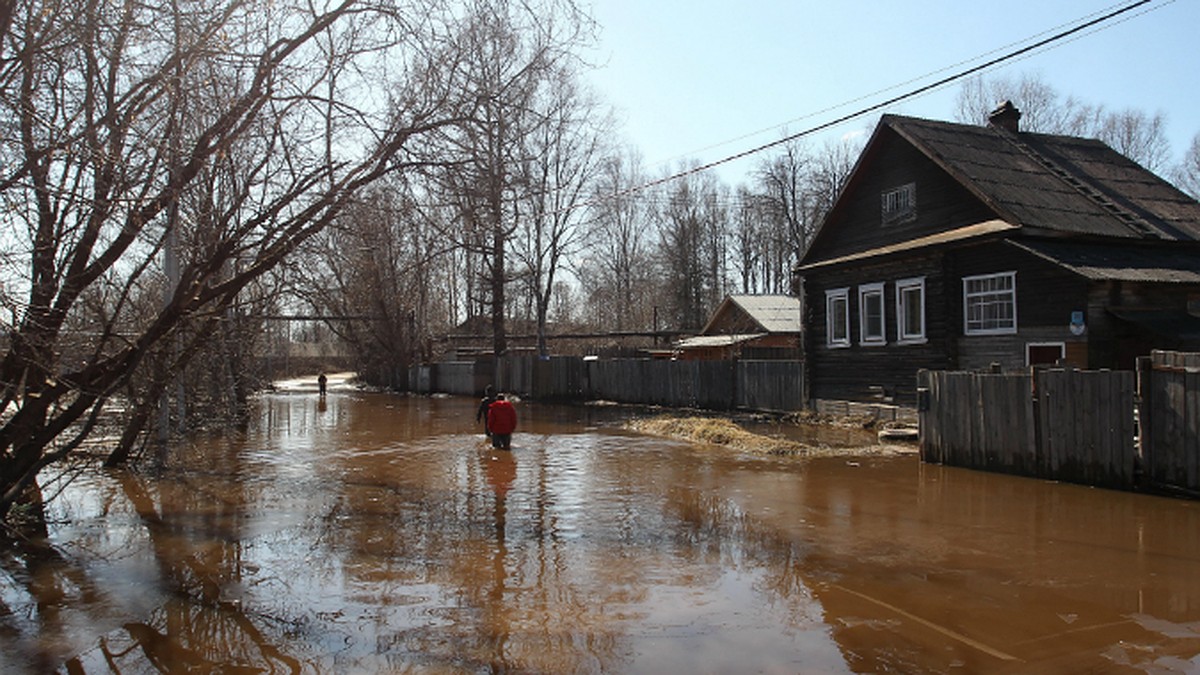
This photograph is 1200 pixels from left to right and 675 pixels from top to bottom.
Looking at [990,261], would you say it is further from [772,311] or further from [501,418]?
[772,311]

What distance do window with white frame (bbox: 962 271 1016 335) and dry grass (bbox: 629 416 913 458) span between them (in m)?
3.65

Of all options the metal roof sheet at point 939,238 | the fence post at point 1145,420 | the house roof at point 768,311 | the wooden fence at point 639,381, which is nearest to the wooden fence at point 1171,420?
the fence post at point 1145,420

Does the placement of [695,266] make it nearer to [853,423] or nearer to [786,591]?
[853,423]

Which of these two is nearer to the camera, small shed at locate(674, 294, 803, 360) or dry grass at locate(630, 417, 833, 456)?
dry grass at locate(630, 417, 833, 456)

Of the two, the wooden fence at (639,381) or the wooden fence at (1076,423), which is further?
the wooden fence at (639,381)

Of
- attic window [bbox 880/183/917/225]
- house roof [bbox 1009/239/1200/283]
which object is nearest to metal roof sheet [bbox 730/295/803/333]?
attic window [bbox 880/183/917/225]

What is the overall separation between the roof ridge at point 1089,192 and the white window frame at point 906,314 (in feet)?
14.0

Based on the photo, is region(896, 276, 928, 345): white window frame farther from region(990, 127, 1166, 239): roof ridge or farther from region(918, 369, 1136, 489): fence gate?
region(918, 369, 1136, 489): fence gate

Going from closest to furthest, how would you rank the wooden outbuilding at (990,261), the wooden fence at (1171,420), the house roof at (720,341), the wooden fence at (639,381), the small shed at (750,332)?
the wooden fence at (1171,420)
the wooden outbuilding at (990,261)
the wooden fence at (639,381)
the small shed at (750,332)
the house roof at (720,341)

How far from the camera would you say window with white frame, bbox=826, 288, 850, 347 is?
915 inches

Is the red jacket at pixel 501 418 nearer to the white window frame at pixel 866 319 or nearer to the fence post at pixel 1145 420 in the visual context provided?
the white window frame at pixel 866 319

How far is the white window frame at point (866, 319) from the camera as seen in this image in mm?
21844

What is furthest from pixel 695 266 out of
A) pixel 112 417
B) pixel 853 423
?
pixel 112 417

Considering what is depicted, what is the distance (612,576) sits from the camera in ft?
26.1
